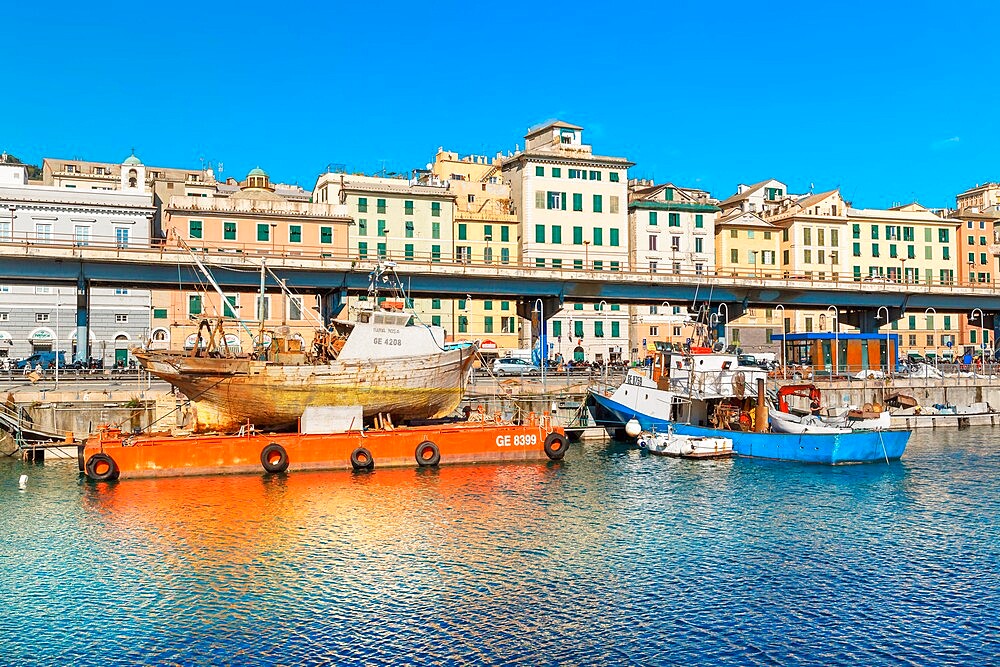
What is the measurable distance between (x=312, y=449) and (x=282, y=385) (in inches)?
135

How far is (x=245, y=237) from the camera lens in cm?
8506

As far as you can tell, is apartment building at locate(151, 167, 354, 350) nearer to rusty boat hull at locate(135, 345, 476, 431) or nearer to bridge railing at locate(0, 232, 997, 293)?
bridge railing at locate(0, 232, 997, 293)

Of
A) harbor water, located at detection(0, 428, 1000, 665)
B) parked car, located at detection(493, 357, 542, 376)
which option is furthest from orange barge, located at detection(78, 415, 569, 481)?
parked car, located at detection(493, 357, 542, 376)

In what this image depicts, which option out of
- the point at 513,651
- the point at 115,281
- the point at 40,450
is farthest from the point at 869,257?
the point at 513,651

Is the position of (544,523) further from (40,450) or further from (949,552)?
(40,450)

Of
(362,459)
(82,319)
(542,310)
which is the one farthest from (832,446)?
(82,319)

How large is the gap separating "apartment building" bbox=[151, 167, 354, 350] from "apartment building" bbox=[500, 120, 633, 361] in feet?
58.5

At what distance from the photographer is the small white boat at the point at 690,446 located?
4819 cm

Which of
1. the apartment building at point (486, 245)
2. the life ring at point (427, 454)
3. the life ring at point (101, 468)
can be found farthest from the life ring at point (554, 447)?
the apartment building at point (486, 245)

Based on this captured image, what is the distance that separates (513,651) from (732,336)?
83.7 metres

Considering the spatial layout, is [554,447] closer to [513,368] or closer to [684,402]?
[684,402]

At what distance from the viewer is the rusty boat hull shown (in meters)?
43.2

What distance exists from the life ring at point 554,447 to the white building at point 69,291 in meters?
44.0

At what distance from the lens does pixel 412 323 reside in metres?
47.5
